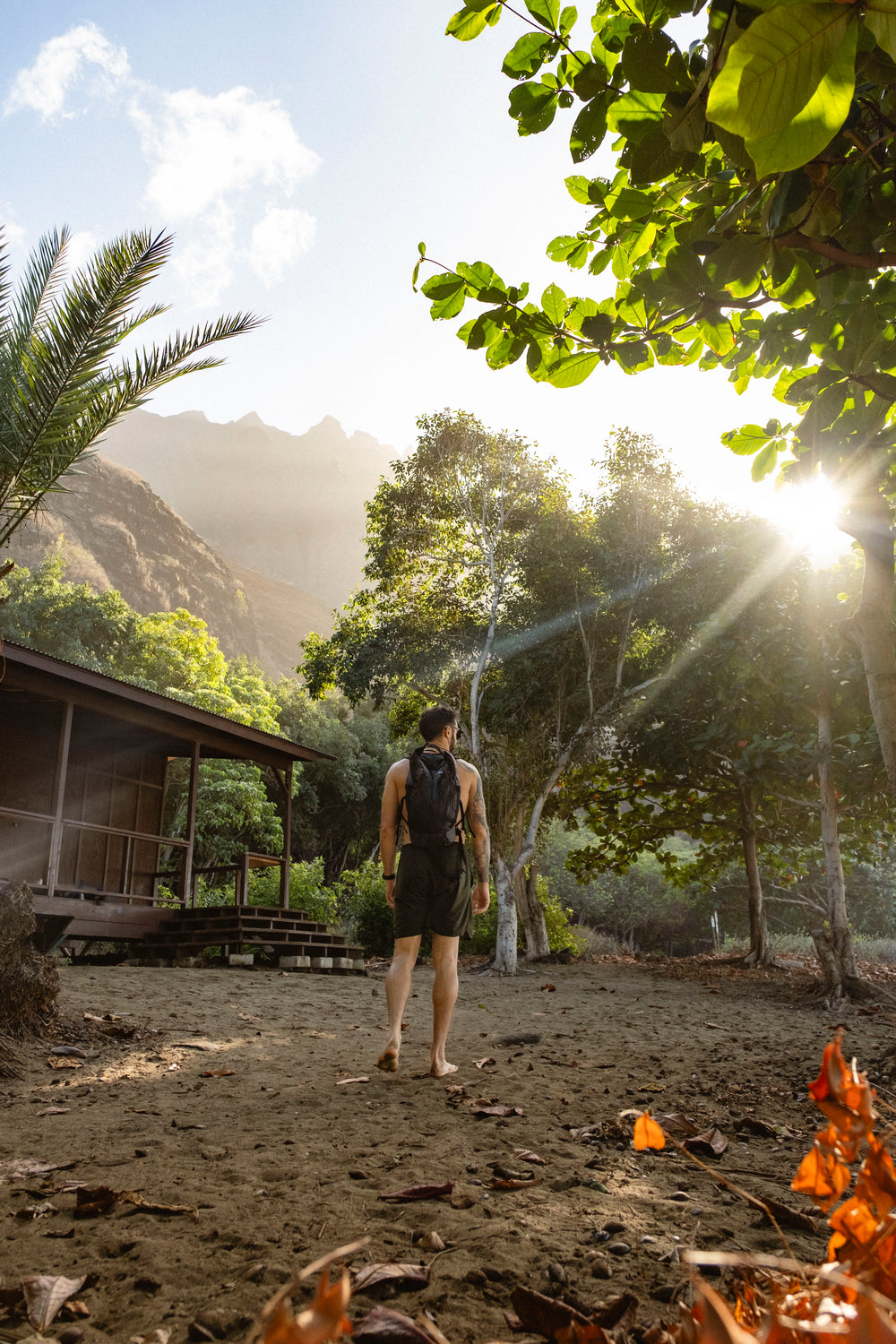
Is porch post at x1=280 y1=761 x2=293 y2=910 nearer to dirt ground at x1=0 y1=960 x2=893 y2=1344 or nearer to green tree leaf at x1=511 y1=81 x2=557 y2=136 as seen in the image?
dirt ground at x1=0 y1=960 x2=893 y2=1344

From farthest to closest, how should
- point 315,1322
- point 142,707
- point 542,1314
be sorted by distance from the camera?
point 142,707, point 542,1314, point 315,1322

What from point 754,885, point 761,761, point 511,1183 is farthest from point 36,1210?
point 754,885

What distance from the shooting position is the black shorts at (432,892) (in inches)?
161

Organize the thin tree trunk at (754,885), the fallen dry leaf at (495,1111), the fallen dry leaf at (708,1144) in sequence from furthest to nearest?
the thin tree trunk at (754,885), the fallen dry leaf at (495,1111), the fallen dry leaf at (708,1144)

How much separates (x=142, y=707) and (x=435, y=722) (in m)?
9.73

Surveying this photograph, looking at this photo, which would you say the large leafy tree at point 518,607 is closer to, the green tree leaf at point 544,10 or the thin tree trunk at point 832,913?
the thin tree trunk at point 832,913

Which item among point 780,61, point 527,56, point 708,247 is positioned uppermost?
point 527,56

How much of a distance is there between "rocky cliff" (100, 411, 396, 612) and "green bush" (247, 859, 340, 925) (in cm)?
12280

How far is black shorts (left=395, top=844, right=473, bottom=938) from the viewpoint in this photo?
409 centimetres

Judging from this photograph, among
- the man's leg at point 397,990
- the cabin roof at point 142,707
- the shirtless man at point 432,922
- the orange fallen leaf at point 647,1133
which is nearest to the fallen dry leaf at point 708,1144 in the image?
the shirtless man at point 432,922

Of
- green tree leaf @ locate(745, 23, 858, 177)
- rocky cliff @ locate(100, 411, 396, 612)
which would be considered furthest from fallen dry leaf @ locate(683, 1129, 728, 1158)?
rocky cliff @ locate(100, 411, 396, 612)

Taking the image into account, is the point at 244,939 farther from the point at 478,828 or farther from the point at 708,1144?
the point at 708,1144

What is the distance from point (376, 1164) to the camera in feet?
8.25

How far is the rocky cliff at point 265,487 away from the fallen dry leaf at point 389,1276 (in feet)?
462
